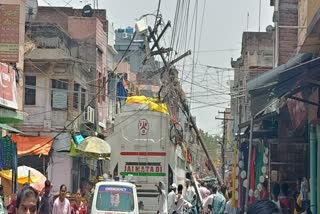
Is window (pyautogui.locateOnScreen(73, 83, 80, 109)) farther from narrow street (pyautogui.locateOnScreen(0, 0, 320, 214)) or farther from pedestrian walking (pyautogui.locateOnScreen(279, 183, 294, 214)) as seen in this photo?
pedestrian walking (pyautogui.locateOnScreen(279, 183, 294, 214))

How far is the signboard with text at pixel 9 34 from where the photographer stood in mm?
21922

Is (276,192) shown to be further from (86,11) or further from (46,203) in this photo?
(86,11)

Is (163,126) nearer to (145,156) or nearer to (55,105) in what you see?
(145,156)

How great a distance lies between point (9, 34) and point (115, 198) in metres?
5.48

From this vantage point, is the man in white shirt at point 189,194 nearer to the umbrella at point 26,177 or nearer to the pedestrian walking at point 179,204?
the pedestrian walking at point 179,204

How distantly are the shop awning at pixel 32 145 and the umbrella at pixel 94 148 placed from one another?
10.4ft

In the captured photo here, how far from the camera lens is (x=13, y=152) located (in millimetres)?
19906

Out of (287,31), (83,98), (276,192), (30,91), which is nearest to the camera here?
(276,192)

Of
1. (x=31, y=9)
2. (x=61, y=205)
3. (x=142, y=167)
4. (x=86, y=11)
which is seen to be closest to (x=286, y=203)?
(x=61, y=205)

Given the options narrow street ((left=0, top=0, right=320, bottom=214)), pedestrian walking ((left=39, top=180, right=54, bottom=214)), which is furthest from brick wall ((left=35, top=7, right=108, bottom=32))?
pedestrian walking ((left=39, top=180, right=54, bottom=214))

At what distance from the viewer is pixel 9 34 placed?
22.0 metres

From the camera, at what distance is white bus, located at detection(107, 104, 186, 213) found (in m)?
27.2

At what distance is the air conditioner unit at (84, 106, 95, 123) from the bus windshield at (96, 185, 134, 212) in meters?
19.2

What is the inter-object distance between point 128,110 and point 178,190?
6217 millimetres
